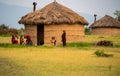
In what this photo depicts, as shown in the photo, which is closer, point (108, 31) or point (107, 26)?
point (107, 26)

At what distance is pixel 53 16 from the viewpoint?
91.8ft

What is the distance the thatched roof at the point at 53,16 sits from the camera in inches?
1090

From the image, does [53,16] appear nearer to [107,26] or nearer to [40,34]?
[40,34]

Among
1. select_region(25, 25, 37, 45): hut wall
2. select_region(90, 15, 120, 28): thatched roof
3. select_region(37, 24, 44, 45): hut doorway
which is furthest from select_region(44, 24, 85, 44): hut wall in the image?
select_region(90, 15, 120, 28): thatched roof

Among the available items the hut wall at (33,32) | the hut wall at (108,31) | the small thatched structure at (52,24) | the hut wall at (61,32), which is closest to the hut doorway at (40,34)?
the small thatched structure at (52,24)

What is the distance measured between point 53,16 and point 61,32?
135cm

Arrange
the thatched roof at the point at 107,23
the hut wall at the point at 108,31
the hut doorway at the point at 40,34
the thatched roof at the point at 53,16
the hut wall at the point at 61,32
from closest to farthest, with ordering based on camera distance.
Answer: the thatched roof at the point at 53,16, the hut wall at the point at 61,32, the hut doorway at the point at 40,34, the thatched roof at the point at 107,23, the hut wall at the point at 108,31

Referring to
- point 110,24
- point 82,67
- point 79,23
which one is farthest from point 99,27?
point 82,67

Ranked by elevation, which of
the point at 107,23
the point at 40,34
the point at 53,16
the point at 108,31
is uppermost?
the point at 53,16

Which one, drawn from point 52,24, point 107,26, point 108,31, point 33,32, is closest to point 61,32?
point 52,24

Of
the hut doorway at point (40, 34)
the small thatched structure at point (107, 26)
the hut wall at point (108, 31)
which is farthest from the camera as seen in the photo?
the hut wall at point (108, 31)

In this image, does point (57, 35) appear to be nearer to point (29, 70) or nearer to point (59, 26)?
point (59, 26)

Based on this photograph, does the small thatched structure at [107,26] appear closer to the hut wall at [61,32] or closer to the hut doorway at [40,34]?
the hut wall at [61,32]

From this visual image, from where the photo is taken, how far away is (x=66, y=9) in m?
29.8
